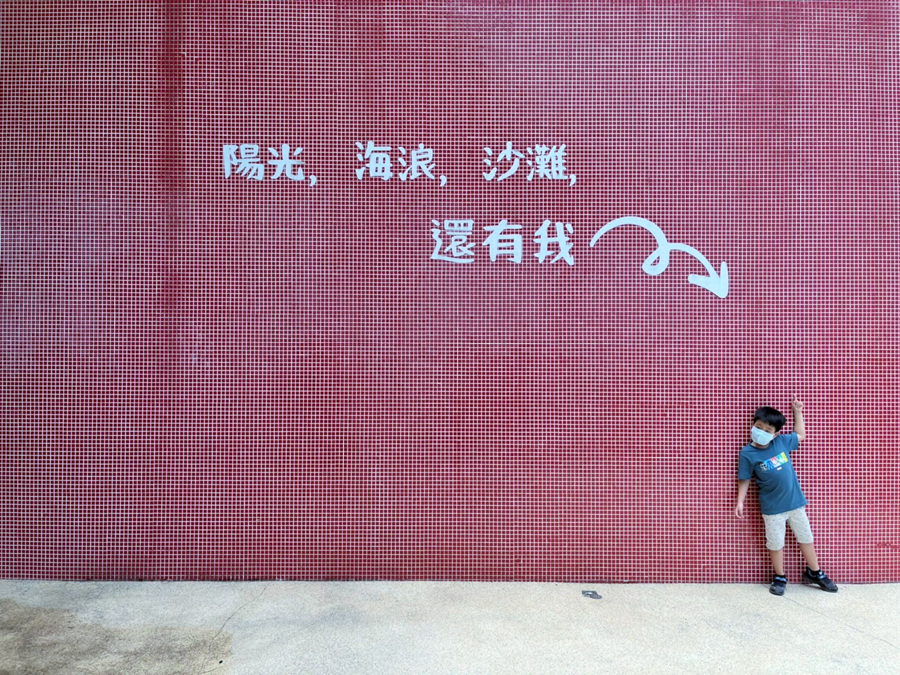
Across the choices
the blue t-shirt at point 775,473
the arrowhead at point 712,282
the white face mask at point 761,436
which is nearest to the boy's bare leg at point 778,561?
the blue t-shirt at point 775,473

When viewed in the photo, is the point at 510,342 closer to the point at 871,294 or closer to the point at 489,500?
the point at 489,500

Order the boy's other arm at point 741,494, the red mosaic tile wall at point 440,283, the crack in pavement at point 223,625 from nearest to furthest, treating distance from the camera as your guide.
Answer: the crack in pavement at point 223,625 < the boy's other arm at point 741,494 < the red mosaic tile wall at point 440,283

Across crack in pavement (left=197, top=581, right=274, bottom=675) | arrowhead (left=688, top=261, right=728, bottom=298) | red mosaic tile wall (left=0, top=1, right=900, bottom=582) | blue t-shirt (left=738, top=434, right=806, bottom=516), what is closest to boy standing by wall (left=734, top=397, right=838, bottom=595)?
blue t-shirt (left=738, top=434, right=806, bottom=516)

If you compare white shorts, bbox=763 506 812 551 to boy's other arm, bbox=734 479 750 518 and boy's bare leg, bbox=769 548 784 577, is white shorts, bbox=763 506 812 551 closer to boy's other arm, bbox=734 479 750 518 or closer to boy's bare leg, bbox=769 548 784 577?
boy's bare leg, bbox=769 548 784 577

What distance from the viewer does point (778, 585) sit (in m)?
3.94

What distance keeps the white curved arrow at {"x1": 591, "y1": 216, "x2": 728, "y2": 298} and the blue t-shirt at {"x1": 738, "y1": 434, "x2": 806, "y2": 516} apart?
1.08 metres

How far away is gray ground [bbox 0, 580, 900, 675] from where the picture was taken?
10.3ft

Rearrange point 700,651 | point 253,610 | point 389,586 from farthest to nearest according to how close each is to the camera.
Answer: point 389,586 → point 253,610 → point 700,651

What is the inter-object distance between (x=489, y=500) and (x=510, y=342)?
3.68ft

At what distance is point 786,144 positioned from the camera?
164 inches

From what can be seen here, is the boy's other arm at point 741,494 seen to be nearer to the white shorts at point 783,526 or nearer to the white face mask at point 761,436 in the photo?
the white shorts at point 783,526

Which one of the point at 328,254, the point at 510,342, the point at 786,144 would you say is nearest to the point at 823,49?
the point at 786,144

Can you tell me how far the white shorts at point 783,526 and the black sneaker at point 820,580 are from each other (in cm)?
24

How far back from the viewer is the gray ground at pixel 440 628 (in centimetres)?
313
